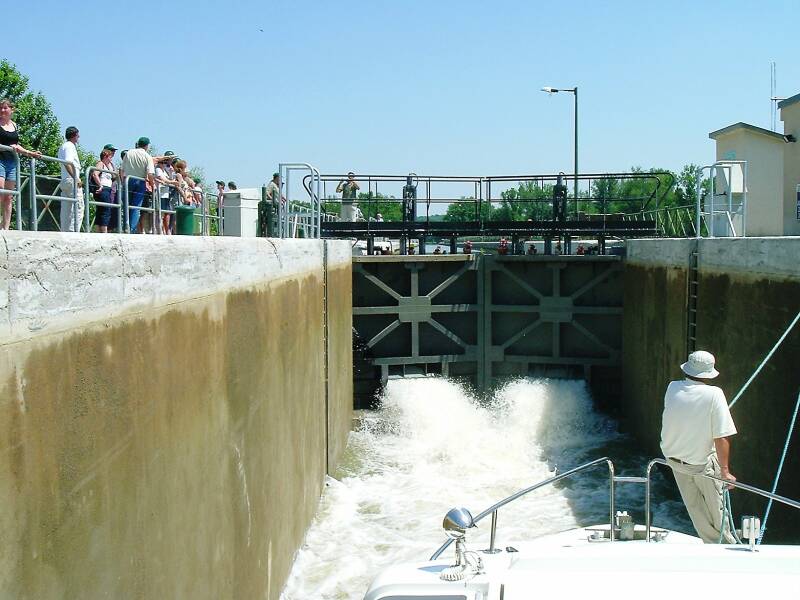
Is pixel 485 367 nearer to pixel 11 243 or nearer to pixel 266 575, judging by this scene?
pixel 266 575

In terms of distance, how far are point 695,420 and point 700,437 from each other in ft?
0.40

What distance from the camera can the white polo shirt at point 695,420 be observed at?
5.91 m

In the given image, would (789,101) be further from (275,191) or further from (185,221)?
(185,221)

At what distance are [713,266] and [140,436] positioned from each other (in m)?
8.33

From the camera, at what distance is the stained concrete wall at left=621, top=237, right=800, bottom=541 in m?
8.12

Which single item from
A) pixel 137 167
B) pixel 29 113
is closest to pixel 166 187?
pixel 137 167

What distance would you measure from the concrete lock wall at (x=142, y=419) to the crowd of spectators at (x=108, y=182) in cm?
93

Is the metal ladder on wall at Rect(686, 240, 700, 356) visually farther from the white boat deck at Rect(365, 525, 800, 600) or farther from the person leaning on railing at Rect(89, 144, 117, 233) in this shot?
the white boat deck at Rect(365, 525, 800, 600)

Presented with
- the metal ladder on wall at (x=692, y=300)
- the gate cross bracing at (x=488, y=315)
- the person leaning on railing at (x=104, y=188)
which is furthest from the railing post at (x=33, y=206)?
the gate cross bracing at (x=488, y=315)

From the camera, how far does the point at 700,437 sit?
236 inches

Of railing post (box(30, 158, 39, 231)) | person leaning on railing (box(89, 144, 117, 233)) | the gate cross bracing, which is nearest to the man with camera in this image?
the gate cross bracing

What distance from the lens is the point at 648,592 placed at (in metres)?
3.31

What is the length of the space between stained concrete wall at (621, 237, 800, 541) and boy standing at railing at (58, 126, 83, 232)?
5.92 m

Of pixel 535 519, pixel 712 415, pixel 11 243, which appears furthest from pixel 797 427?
pixel 11 243
